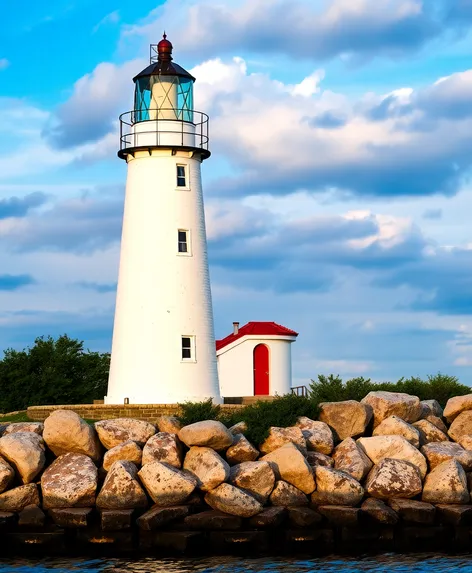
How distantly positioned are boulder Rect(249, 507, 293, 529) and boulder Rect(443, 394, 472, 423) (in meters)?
6.77

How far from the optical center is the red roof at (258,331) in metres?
41.2

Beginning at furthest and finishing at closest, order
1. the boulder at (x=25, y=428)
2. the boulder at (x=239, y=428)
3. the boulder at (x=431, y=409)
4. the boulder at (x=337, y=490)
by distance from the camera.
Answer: the boulder at (x=431, y=409)
the boulder at (x=25, y=428)
the boulder at (x=239, y=428)
the boulder at (x=337, y=490)

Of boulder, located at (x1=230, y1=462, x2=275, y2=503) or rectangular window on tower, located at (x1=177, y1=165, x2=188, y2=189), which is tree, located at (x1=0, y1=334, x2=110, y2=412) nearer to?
rectangular window on tower, located at (x1=177, y1=165, x2=188, y2=189)

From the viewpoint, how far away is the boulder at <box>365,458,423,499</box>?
2094cm

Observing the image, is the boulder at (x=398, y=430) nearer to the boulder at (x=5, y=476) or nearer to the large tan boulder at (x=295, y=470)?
the large tan boulder at (x=295, y=470)

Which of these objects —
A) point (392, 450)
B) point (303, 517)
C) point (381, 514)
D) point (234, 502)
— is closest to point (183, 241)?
point (392, 450)

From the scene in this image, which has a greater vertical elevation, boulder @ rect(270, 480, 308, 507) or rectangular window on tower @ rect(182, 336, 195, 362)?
rectangular window on tower @ rect(182, 336, 195, 362)

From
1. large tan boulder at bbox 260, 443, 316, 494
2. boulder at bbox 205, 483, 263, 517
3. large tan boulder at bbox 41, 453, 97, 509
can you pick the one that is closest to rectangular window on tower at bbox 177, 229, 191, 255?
large tan boulder at bbox 41, 453, 97, 509

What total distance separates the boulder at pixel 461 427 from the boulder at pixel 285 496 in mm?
5209

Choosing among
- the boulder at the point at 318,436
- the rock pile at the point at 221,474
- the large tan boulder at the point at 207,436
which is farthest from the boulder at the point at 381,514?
the large tan boulder at the point at 207,436

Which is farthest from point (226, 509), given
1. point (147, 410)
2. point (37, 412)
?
point (37, 412)

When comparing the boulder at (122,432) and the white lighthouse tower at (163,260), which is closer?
the boulder at (122,432)

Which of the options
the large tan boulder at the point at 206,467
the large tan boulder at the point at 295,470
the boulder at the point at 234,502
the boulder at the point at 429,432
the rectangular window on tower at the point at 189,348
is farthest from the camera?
the rectangular window on tower at the point at 189,348

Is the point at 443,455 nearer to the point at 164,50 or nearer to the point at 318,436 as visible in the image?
the point at 318,436
